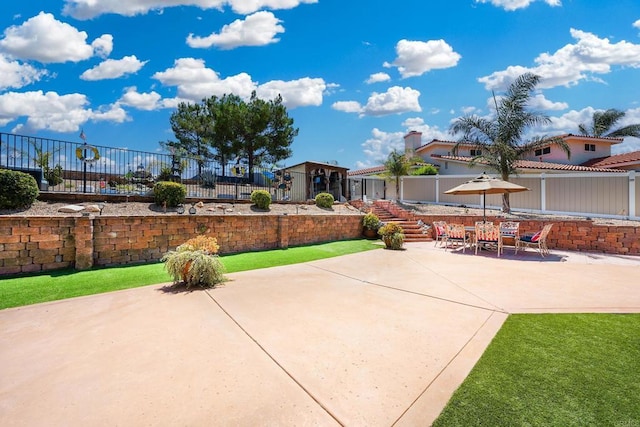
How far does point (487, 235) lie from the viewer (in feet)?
33.5

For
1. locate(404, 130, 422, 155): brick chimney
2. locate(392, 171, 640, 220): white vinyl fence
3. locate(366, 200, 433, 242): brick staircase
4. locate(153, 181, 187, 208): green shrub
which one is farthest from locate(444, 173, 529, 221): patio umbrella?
locate(404, 130, 422, 155): brick chimney

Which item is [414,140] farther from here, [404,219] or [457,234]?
[457,234]

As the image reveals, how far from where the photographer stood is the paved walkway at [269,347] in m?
2.55

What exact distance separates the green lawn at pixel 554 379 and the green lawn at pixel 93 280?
6.15 m

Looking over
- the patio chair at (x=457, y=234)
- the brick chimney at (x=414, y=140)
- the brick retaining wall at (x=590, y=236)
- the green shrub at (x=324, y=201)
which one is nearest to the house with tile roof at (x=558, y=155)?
the brick chimney at (x=414, y=140)

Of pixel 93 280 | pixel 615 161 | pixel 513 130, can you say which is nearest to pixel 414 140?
pixel 513 130

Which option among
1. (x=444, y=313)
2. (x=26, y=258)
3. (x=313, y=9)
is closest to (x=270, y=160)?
(x=313, y=9)

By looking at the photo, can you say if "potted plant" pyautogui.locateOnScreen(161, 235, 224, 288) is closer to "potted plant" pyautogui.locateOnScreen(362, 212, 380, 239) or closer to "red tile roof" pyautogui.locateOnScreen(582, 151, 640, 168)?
"potted plant" pyautogui.locateOnScreen(362, 212, 380, 239)

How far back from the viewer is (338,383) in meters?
2.89

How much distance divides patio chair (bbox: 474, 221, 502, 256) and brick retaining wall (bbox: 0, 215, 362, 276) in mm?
6486

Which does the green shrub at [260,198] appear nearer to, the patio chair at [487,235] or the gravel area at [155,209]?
the gravel area at [155,209]

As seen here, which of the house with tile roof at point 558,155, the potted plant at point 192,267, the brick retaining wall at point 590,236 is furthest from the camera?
the house with tile roof at point 558,155

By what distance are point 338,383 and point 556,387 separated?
1.92m

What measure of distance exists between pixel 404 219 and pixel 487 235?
17.1 ft
